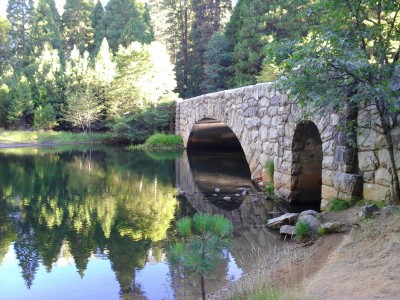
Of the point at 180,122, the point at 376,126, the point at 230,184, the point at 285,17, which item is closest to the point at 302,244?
the point at 376,126

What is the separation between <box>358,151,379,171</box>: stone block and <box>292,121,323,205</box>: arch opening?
2.23 m

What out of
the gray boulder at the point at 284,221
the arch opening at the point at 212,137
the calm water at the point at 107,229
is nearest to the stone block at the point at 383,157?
the gray boulder at the point at 284,221

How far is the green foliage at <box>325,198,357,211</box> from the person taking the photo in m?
6.75

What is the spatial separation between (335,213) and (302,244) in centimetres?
102

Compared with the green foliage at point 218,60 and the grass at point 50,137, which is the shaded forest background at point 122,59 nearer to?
the green foliage at point 218,60

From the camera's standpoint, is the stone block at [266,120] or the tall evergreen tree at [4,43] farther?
the tall evergreen tree at [4,43]

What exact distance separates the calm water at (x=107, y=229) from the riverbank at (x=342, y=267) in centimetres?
66

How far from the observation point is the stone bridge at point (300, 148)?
6.41 metres

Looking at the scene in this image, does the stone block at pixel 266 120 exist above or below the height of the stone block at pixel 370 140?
above

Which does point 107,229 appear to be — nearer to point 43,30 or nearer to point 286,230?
point 286,230

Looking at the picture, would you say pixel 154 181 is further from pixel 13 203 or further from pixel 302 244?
pixel 302 244

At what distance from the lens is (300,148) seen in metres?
8.87

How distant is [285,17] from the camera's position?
2584 centimetres

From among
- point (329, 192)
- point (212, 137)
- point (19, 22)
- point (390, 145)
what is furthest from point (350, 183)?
point (19, 22)
